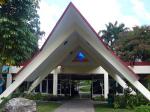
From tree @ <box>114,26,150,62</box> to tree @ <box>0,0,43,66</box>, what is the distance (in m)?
23.8

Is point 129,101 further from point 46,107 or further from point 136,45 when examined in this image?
point 136,45

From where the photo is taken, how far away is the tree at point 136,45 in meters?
39.7

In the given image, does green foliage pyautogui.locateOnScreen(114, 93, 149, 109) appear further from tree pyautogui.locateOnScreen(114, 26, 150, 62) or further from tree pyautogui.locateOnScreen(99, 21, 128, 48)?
tree pyautogui.locateOnScreen(99, 21, 128, 48)

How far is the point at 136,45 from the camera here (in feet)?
134

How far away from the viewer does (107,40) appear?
5844 cm

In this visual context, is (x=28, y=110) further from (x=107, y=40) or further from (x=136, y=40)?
(x=107, y=40)

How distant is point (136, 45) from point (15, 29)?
1040 inches

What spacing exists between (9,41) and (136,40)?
26571mm

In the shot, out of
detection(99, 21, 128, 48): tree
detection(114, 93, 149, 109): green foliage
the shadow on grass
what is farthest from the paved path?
detection(99, 21, 128, 48): tree

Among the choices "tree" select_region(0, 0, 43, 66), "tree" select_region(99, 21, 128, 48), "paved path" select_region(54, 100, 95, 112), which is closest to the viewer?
"tree" select_region(0, 0, 43, 66)

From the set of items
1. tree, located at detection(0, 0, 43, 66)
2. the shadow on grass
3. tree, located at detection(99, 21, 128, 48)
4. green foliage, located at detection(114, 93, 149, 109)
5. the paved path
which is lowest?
the paved path

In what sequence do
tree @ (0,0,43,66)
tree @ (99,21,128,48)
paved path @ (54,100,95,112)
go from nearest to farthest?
tree @ (0,0,43,66)
paved path @ (54,100,95,112)
tree @ (99,21,128,48)

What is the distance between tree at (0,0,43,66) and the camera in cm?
1666

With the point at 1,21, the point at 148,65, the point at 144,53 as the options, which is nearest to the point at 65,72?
the point at 148,65
